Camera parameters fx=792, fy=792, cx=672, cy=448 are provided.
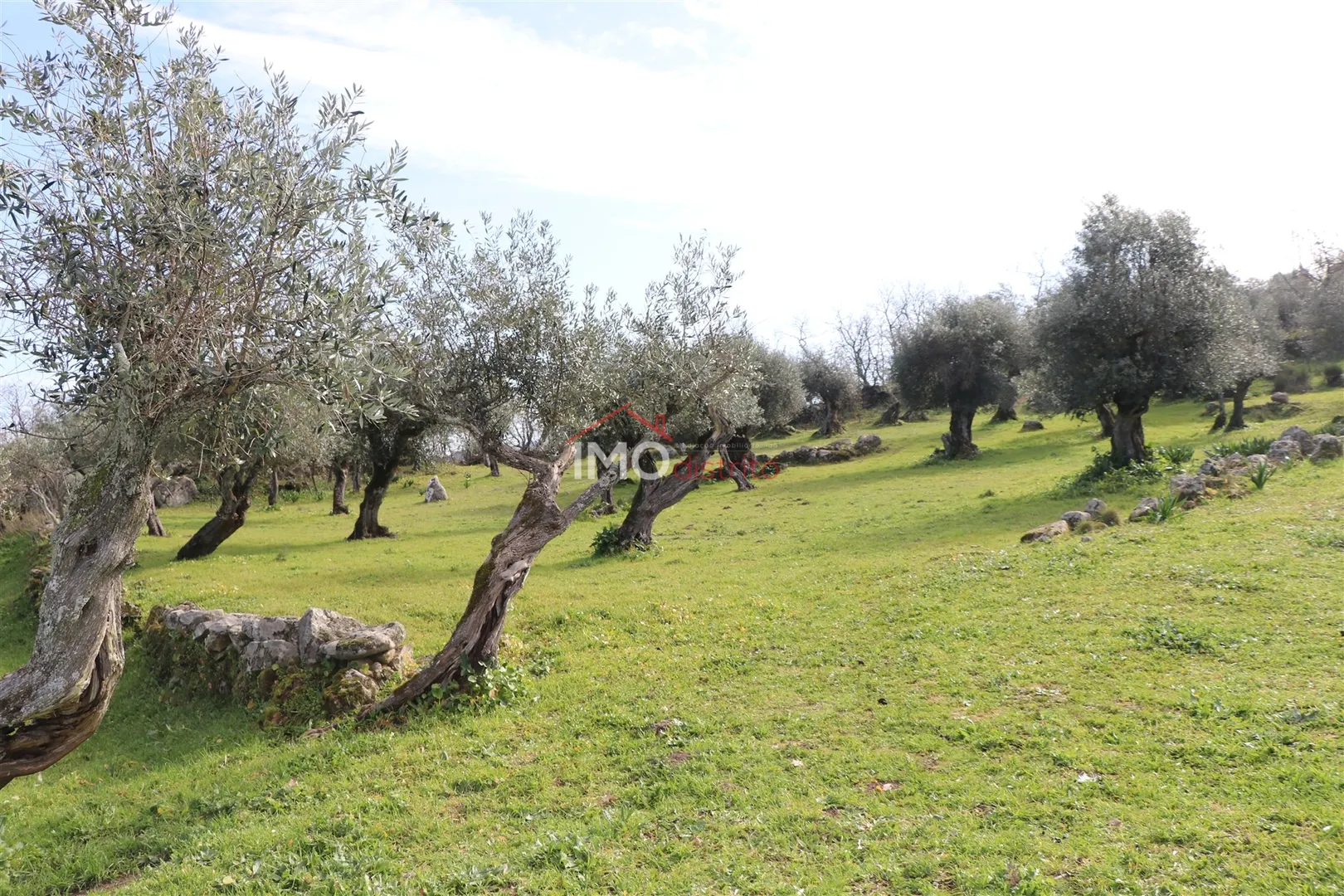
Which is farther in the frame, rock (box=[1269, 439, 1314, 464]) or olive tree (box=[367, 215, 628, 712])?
rock (box=[1269, 439, 1314, 464])

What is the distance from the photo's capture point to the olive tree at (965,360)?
42281 mm

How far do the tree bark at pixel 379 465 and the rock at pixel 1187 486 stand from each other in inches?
Result: 891

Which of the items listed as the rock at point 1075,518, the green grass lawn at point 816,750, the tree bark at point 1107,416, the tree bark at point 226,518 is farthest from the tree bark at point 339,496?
the tree bark at point 1107,416

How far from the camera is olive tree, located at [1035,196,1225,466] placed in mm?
27922

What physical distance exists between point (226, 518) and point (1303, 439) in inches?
1401

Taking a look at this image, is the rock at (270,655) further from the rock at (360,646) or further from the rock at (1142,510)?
the rock at (1142,510)

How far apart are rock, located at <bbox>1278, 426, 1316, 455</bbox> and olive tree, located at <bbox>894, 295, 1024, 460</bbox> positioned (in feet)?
51.4

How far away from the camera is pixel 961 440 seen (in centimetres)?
4178

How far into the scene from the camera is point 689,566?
21234mm

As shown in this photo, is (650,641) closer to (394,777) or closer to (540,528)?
(540,528)

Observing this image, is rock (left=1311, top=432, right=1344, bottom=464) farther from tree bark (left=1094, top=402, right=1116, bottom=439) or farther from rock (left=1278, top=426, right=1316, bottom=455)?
tree bark (left=1094, top=402, right=1116, bottom=439)

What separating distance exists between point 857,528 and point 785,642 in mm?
11759

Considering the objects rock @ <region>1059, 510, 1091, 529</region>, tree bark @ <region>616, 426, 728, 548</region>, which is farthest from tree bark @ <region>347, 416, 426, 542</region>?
rock @ <region>1059, 510, 1091, 529</region>

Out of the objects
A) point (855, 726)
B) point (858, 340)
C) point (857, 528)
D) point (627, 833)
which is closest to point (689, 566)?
point (857, 528)
